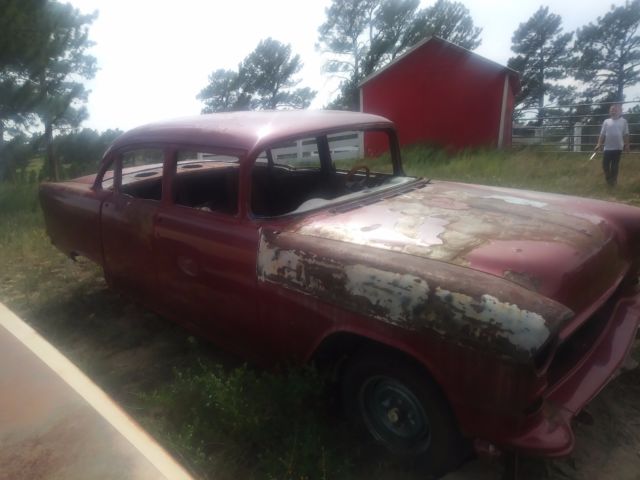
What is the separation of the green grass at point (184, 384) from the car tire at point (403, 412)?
4.6 inches

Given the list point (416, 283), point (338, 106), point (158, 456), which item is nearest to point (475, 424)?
point (416, 283)

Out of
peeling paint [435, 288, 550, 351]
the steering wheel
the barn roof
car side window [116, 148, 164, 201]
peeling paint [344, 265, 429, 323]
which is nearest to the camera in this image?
peeling paint [435, 288, 550, 351]

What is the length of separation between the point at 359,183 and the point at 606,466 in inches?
82.2

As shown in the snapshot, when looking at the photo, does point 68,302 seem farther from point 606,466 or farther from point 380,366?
point 606,466

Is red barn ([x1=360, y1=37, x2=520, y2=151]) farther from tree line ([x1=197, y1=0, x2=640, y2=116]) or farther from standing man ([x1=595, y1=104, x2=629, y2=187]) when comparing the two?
tree line ([x1=197, y1=0, x2=640, y2=116])

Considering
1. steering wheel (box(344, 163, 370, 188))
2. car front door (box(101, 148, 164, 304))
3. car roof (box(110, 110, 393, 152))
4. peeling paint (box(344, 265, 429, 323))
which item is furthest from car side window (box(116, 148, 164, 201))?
peeling paint (box(344, 265, 429, 323))

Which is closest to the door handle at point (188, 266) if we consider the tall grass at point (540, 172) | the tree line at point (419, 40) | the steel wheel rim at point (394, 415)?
the steel wheel rim at point (394, 415)

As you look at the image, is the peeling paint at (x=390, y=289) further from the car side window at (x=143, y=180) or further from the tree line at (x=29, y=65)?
the tree line at (x=29, y=65)

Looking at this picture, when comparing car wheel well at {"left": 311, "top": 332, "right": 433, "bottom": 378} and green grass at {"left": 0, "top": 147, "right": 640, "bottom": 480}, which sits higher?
car wheel well at {"left": 311, "top": 332, "right": 433, "bottom": 378}

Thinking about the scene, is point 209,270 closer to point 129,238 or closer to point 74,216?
point 129,238

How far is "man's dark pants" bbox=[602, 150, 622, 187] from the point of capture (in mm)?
7652

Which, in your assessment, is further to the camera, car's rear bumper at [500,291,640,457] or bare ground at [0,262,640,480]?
bare ground at [0,262,640,480]

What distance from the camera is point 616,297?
255 cm

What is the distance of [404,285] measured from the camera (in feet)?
6.10
